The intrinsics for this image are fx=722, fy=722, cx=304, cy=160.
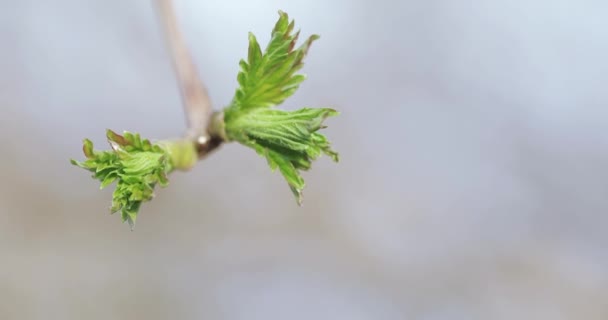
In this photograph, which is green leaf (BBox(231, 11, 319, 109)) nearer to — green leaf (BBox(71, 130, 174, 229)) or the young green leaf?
the young green leaf

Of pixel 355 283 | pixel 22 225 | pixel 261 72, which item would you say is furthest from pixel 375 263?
pixel 261 72

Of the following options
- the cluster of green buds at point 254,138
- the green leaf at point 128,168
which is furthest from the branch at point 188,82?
the green leaf at point 128,168

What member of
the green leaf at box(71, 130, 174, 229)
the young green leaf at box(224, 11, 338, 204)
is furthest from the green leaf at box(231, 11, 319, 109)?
the green leaf at box(71, 130, 174, 229)

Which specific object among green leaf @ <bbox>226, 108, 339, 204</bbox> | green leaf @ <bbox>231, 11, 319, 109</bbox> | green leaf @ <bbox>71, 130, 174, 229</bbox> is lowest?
green leaf @ <bbox>71, 130, 174, 229</bbox>

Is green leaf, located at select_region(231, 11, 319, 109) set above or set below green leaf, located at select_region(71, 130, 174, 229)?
above

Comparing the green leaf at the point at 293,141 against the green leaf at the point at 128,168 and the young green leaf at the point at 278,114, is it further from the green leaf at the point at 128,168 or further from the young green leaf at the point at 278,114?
the green leaf at the point at 128,168

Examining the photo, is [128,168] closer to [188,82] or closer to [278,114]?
[278,114]

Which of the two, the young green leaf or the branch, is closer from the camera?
the young green leaf

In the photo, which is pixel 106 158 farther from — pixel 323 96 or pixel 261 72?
pixel 323 96
